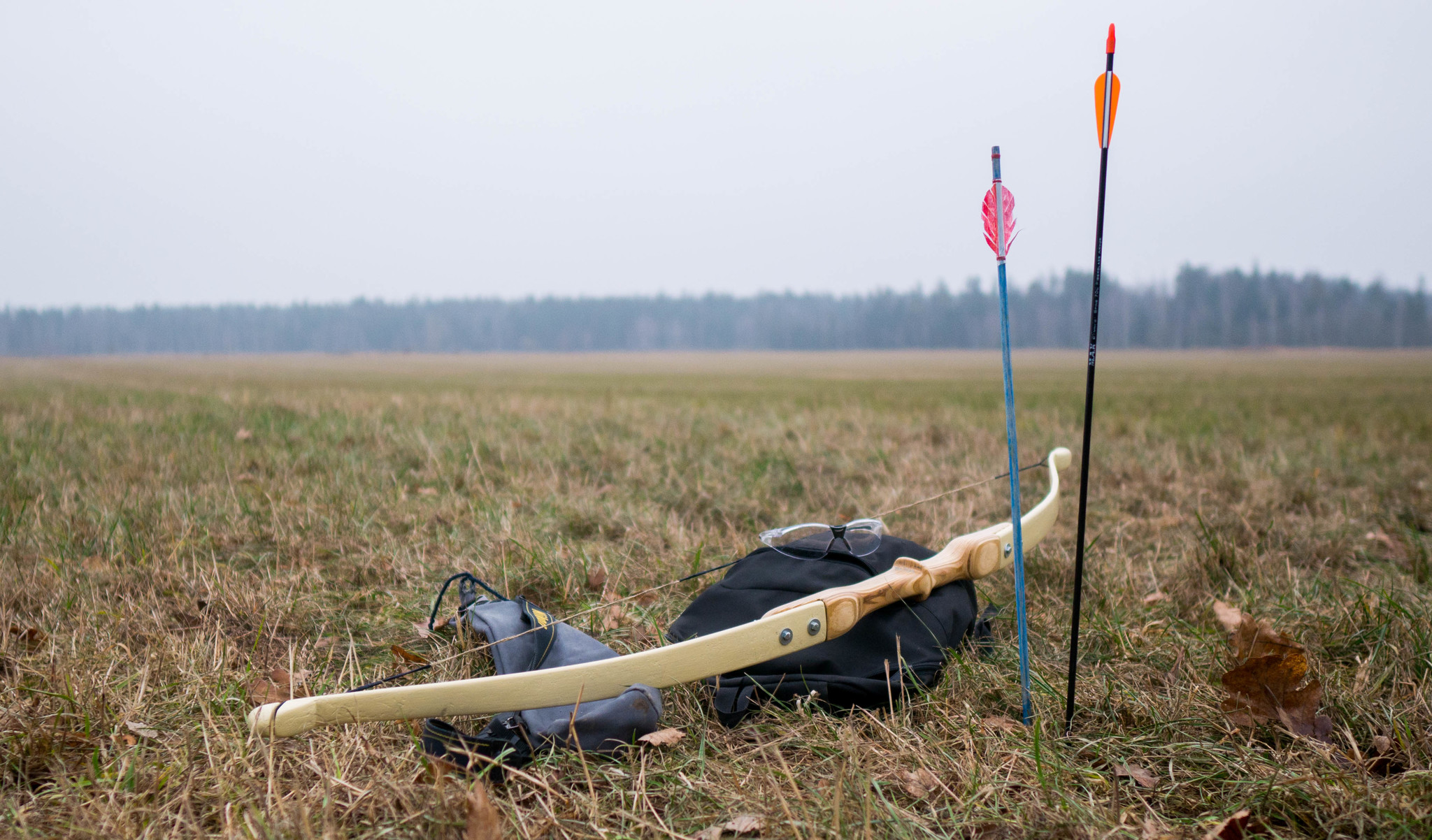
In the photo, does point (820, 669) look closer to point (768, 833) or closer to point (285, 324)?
point (768, 833)

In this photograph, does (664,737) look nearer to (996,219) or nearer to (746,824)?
(746,824)

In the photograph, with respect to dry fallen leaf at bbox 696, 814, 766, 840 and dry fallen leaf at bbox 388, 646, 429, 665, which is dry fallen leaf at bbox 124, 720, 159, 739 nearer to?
dry fallen leaf at bbox 388, 646, 429, 665

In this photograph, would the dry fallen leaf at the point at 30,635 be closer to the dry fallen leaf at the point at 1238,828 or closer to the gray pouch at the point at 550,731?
the gray pouch at the point at 550,731

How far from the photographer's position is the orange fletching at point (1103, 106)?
1388 millimetres

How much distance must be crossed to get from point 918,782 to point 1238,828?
557 mm

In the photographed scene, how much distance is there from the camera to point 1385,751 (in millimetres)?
1536

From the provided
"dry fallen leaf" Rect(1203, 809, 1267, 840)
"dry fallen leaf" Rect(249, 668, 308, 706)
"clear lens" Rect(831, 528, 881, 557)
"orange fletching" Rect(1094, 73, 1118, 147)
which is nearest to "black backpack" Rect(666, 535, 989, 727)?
"clear lens" Rect(831, 528, 881, 557)

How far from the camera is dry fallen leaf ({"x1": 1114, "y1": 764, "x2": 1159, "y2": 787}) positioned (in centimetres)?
144

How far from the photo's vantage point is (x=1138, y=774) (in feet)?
4.79

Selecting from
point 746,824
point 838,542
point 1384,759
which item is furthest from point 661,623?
point 1384,759

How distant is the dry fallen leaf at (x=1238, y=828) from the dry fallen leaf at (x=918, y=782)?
18.4 inches

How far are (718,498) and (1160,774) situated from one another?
2.80 meters

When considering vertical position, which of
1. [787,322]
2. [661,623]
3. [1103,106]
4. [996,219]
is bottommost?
[661,623]

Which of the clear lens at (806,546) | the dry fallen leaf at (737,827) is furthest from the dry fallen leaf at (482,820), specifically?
the clear lens at (806,546)
